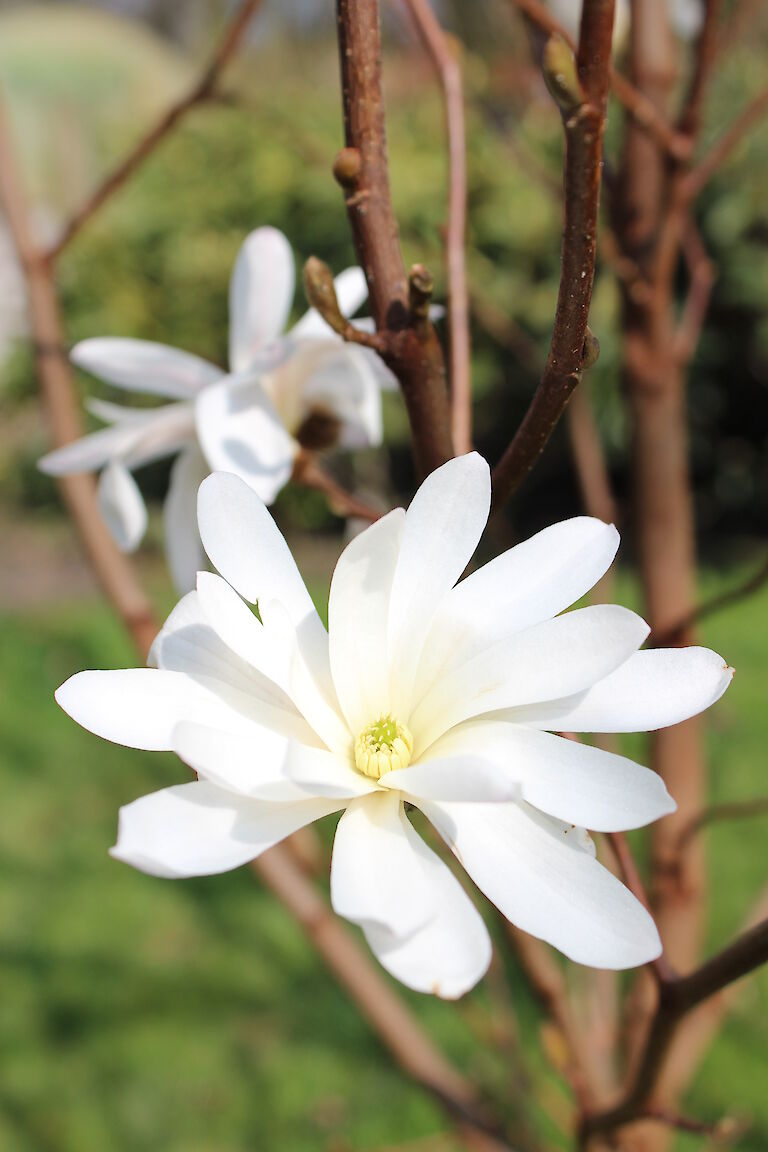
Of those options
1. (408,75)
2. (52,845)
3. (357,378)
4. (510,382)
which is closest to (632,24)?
(357,378)

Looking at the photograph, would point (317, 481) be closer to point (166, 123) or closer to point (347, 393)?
point (347, 393)

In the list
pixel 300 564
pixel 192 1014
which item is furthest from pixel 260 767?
pixel 300 564

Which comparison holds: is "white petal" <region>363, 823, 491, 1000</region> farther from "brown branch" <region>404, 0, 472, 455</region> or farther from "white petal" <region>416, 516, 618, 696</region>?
"brown branch" <region>404, 0, 472, 455</region>

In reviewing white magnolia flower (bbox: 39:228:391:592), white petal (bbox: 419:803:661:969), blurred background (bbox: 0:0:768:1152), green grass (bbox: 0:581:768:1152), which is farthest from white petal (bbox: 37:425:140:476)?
green grass (bbox: 0:581:768:1152)

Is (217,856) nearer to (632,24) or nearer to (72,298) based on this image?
(632,24)

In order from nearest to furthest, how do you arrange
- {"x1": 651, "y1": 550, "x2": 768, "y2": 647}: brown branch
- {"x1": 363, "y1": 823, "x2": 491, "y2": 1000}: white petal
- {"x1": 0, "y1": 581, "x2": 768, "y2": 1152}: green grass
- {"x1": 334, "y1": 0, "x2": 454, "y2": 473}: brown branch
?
{"x1": 363, "y1": 823, "x2": 491, "y2": 1000}: white petal < {"x1": 334, "y1": 0, "x2": 454, "y2": 473}: brown branch < {"x1": 651, "y1": 550, "x2": 768, "y2": 647}: brown branch < {"x1": 0, "y1": 581, "x2": 768, "y2": 1152}: green grass

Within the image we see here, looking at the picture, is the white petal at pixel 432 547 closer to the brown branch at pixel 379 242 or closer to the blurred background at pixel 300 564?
the brown branch at pixel 379 242

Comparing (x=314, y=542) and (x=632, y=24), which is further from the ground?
(x=632, y=24)

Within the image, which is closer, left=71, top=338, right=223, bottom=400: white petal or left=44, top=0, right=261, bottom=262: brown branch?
left=71, top=338, right=223, bottom=400: white petal
